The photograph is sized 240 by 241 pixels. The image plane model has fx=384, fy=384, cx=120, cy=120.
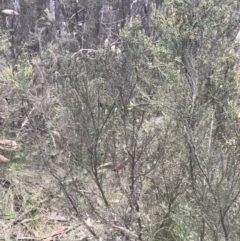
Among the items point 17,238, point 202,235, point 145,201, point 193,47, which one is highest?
point 193,47

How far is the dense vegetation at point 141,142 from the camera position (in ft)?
7.18

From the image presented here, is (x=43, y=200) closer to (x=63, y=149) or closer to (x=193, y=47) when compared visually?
(x=63, y=149)

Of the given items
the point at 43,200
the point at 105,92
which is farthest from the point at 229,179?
the point at 43,200

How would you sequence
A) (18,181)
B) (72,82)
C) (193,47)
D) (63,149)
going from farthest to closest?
1. (18,181)
2. (63,149)
3. (72,82)
4. (193,47)

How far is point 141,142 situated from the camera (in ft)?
9.32

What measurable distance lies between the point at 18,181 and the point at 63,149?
612 mm

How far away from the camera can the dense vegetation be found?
86.2 inches

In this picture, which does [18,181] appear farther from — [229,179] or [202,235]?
[229,179]

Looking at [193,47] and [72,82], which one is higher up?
[193,47]

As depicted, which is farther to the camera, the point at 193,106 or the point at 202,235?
the point at 202,235

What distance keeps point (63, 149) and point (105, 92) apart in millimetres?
818

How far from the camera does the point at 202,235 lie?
2414mm

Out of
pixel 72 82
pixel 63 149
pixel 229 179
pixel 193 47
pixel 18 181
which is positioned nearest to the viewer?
pixel 229 179

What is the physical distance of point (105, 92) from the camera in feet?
9.62
